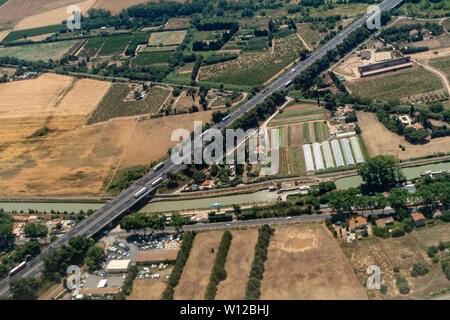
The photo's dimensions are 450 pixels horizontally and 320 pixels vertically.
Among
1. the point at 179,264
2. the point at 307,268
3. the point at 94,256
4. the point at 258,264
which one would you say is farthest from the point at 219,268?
the point at 94,256

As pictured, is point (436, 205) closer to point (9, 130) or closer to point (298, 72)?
point (298, 72)

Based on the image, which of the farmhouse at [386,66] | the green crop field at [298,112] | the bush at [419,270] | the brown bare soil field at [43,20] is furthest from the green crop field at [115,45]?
the bush at [419,270]

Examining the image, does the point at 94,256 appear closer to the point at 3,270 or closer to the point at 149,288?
the point at 149,288

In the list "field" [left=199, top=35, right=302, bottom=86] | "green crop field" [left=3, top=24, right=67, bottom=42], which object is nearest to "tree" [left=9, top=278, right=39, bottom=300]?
"field" [left=199, top=35, right=302, bottom=86]

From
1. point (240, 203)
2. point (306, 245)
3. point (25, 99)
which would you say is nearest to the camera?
point (306, 245)

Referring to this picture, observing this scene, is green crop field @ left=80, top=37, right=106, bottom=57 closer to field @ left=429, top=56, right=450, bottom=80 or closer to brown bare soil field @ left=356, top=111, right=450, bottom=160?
brown bare soil field @ left=356, top=111, right=450, bottom=160

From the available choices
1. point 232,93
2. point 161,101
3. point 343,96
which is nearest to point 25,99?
point 161,101
